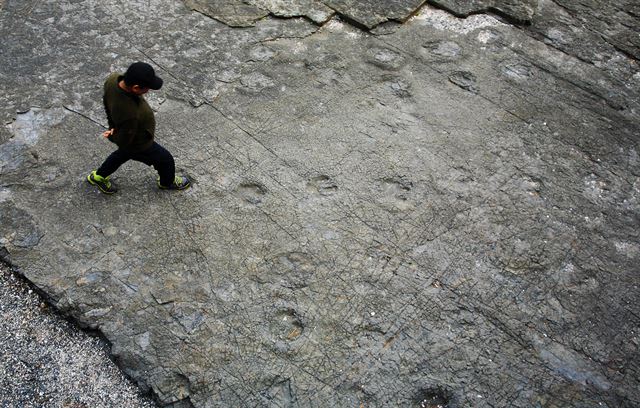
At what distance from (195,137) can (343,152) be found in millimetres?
1033

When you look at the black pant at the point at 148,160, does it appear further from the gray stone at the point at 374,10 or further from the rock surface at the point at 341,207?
the gray stone at the point at 374,10

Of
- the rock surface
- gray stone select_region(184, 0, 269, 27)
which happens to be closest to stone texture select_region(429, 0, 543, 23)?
the rock surface

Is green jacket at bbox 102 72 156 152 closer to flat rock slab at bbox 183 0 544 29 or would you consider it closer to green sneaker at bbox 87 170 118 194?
green sneaker at bbox 87 170 118 194

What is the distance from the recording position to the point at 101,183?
11.7 feet

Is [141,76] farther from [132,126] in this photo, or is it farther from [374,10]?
[374,10]

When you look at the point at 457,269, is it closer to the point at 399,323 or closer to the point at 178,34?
the point at 399,323

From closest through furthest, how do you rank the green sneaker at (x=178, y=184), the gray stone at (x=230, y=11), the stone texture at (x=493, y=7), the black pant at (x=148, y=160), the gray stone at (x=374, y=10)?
the black pant at (x=148, y=160) < the green sneaker at (x=178, y=184) < the gray stone at (x=230, y=11) < the gray stone at (x=374, y=10) < the stone texture at (x=493, y=7)

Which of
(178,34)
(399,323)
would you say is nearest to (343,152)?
(399,323)

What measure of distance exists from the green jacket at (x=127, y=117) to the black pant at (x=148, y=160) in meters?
0.05

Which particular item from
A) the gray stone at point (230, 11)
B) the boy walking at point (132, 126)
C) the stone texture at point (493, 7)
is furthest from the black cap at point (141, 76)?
the stone texture at point (493, 7)

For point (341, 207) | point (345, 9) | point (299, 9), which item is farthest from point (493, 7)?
point (341, 207)

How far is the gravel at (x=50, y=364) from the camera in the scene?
290 cm

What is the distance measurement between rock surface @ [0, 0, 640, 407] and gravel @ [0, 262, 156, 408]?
0.10 meters

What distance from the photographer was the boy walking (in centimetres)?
A: 308
